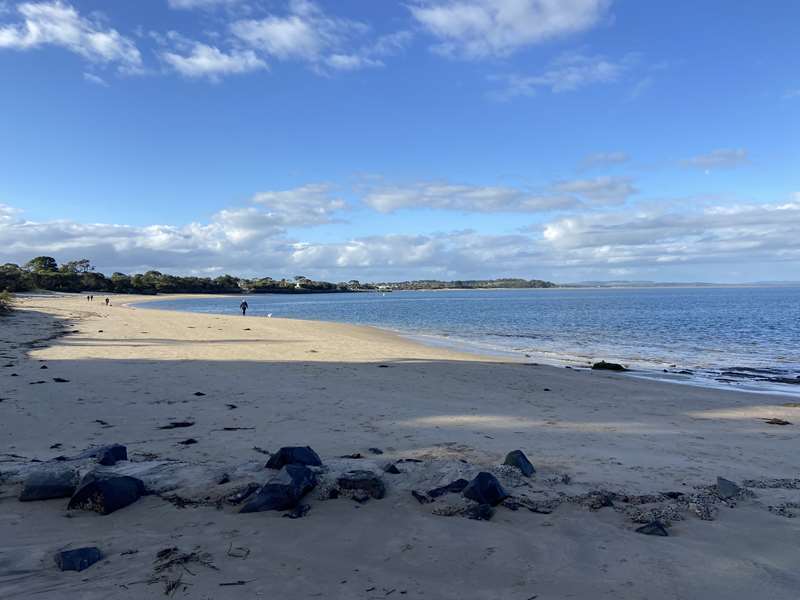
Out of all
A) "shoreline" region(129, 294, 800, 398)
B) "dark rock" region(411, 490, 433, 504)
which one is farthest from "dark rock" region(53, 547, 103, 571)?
"shoreline" region(129, 294, 800, 398)

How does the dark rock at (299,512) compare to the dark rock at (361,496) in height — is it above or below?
below

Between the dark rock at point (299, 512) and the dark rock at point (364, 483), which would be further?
the dark rock at point (364, 483)

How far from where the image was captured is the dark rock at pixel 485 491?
467 cm

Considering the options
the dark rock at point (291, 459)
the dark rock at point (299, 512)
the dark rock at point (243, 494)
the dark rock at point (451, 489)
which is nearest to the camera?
the dark rock at point (299, 512)

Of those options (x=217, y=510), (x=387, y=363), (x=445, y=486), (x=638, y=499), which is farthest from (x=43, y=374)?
(x=638, y=499)

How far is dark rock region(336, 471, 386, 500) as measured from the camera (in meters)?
4.81

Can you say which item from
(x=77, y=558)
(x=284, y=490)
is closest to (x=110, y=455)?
(x=77, y=558)

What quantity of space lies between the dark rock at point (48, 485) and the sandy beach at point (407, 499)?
0.08m

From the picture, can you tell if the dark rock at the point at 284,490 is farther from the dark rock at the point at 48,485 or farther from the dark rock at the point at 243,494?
the dark rock at the point at 48,485

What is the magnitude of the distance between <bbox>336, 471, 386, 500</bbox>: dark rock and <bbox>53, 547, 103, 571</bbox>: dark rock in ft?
6.48

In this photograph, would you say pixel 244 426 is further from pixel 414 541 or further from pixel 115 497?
pixel 414 541

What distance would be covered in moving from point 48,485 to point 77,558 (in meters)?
1.52

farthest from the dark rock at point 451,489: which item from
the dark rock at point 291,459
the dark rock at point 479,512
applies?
the dark rock at point 291,459

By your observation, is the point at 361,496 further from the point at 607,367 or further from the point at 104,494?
the point at 607,367
